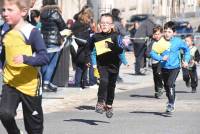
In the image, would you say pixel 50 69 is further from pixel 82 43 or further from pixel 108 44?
pixel 108 44

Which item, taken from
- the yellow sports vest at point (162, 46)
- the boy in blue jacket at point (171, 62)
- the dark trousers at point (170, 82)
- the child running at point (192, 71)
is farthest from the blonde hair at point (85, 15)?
the dark trousers at point (170, 82)

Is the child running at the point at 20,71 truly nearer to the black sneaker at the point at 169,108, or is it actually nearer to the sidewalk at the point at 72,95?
the sidewalk at the point at 72,95

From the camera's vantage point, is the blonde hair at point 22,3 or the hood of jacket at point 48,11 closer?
the blonde hair at point 22,3

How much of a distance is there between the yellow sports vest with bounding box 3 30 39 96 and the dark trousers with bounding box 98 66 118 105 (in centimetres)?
403

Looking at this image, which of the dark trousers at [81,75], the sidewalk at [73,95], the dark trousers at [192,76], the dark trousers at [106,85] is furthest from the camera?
the dark trousers at [192,76]

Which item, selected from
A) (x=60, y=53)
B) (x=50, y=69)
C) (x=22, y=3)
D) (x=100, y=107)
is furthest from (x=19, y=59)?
(x=60, y=53)

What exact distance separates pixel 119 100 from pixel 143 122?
137 inches

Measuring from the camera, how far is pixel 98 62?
37.9 feet

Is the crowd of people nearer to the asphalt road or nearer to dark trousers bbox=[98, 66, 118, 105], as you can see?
dark trousers bbox=[98, 66, 118, 105]

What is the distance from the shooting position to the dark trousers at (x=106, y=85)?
11.4m

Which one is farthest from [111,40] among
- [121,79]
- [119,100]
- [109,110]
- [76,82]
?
[121,79]

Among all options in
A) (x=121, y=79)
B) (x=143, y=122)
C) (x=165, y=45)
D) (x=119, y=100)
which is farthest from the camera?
(x=121, y=79)

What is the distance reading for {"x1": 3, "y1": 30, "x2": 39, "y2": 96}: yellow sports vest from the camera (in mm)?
7336

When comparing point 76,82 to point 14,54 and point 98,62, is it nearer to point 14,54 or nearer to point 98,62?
point 98,62
